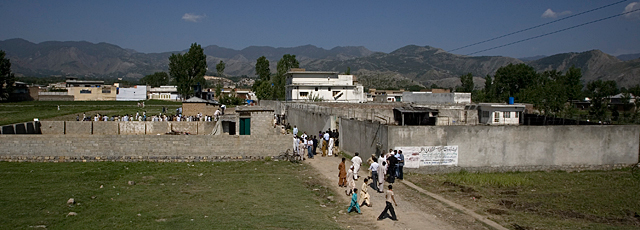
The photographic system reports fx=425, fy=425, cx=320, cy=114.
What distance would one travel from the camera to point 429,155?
20734mm

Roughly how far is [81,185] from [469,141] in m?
17.9

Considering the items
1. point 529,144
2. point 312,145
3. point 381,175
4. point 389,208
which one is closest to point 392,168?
point 381,175

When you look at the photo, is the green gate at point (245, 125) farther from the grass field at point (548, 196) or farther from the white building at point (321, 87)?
the white building at point (321, 87)

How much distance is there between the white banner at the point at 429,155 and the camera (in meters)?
20.5

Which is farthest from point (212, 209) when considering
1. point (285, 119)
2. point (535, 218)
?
point (285, 119)

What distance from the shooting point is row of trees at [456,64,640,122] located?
2301 inches

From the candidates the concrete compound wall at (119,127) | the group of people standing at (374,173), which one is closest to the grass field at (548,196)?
the group of people standing at (374,173)

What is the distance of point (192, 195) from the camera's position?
15.6m

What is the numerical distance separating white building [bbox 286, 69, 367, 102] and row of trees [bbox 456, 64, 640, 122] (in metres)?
27.2

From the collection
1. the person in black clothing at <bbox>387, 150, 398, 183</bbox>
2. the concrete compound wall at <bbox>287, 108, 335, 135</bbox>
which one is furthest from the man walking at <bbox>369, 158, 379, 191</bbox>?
the concrete compound wall at <bbox>287, 108, 335, 135</bbox>

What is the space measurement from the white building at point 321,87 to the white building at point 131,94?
50.8m

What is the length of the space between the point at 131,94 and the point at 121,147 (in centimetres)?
8754

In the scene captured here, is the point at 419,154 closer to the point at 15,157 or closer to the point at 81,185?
the point at 81,185

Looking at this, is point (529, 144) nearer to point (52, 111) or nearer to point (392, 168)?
point (392, 168)
